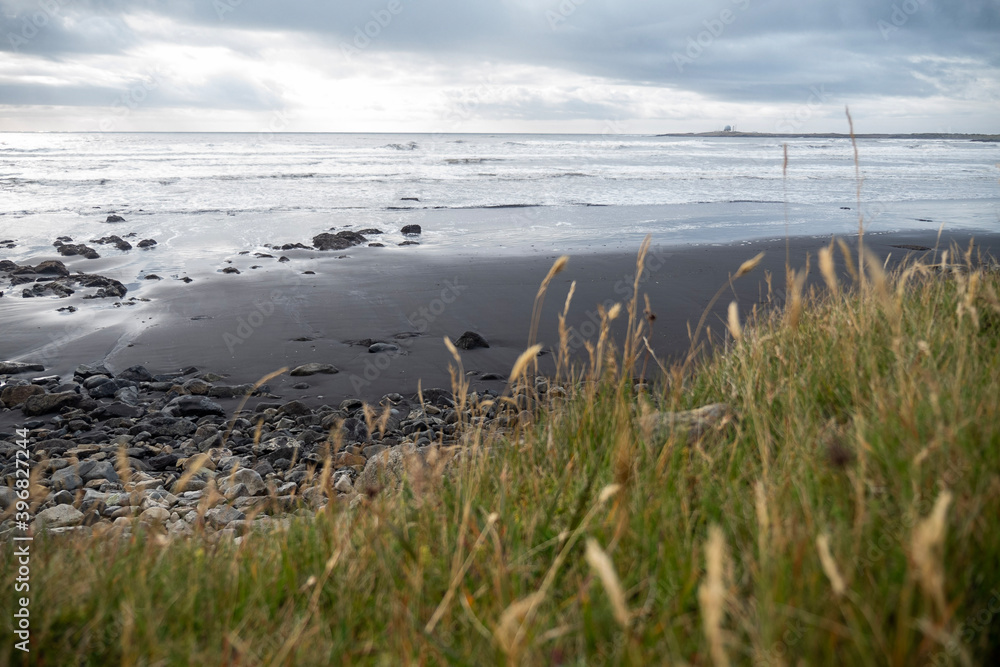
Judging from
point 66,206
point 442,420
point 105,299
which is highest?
point 66,206

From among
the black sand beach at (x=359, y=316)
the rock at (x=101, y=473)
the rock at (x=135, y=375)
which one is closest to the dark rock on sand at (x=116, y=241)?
the black sand beach at (x=359, y=316)

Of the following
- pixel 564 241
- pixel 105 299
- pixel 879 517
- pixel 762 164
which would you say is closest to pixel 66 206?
pixel 105 299

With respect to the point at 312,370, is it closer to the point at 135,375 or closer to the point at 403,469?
the point at 135,375

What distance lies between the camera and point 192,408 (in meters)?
6.09

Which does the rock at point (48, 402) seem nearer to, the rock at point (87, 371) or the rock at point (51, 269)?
the rock at point (87, 371)

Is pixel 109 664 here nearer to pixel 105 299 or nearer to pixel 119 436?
pixel 119 436

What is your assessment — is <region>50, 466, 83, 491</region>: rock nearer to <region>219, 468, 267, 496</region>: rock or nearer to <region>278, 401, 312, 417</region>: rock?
<region>219, 468, 267, 496</region>: rock

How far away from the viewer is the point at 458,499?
2.62m

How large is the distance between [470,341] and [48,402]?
4162mm

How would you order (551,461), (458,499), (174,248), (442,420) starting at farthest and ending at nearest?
(174,248)
(442,420)
(551,461)
(458,499)

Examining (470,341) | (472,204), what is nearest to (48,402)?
(470,341)

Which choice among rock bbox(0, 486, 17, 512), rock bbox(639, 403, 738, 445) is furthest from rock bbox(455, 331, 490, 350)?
rock bbox(639, 403, 738, 445)

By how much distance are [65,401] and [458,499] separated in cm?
517

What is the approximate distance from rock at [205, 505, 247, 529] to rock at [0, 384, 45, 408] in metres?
3.14
